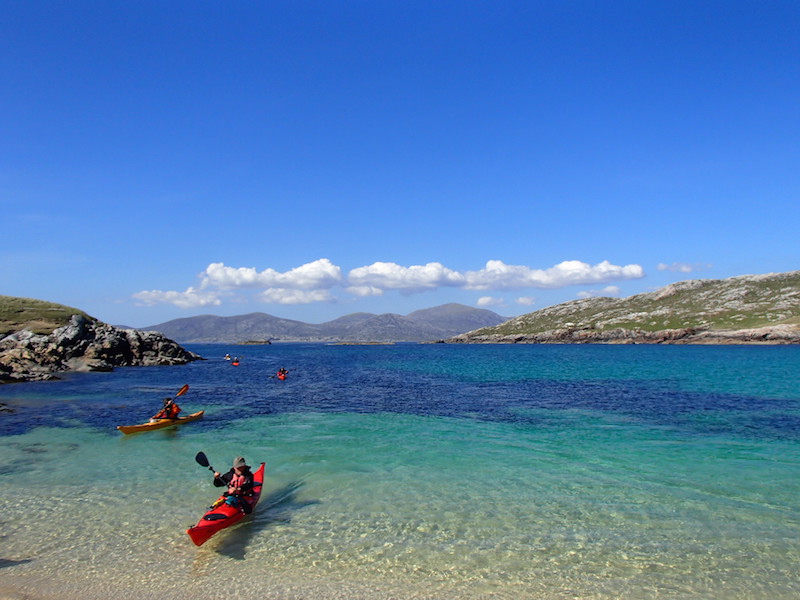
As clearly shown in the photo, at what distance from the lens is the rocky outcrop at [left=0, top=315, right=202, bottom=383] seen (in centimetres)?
8006

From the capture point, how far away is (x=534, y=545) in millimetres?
15633

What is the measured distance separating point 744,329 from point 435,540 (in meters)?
205

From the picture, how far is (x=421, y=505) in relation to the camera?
1944cm

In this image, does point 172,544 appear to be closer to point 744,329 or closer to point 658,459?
point 658,459

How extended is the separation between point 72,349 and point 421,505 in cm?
9837

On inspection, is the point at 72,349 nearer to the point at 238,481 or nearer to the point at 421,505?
the point at 238,481

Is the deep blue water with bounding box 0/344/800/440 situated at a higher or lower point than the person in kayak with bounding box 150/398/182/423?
lower

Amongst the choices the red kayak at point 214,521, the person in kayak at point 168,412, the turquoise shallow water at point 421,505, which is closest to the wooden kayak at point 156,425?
the person in kayak at point 168,412

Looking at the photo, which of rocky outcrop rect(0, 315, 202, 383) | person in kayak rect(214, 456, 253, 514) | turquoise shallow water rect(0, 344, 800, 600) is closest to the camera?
turquoise shallow water rect(0, 344, 800, 600)

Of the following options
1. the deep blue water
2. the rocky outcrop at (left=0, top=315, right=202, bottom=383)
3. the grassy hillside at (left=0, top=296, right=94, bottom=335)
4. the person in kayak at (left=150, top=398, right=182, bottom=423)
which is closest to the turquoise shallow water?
the deep blue water

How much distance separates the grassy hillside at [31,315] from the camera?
315 feet

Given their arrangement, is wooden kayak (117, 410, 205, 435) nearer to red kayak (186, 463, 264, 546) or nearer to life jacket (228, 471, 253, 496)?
life jacket (228, 471, 253, 496)

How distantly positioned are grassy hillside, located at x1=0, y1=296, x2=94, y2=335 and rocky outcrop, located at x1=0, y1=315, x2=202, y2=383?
3.13 meters

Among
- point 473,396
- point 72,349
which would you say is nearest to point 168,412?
point 473,396
